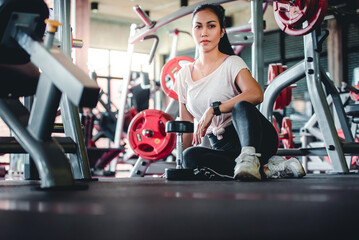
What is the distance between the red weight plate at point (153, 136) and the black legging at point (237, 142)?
1.39 metres

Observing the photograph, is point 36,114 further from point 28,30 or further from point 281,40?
point 281,40

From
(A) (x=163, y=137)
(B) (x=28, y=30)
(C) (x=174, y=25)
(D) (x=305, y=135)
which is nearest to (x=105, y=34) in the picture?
(C) (x=174, y=25)

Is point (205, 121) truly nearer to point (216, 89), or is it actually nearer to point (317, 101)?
point (216, 89)

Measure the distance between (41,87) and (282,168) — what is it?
1181 millimetres

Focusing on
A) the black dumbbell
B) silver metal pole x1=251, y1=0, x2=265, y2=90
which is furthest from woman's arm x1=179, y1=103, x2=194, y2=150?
silver metal pole x1=251, y1=0, x2=265, y2=90

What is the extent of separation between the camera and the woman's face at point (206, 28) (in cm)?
196

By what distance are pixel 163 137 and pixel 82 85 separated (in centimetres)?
246

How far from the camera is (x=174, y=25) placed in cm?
1123

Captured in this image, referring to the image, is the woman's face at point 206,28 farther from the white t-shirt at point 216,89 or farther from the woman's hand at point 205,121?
the woman's hand at point 205,121

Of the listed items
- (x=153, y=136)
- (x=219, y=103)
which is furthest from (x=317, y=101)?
(x=153, y=136)

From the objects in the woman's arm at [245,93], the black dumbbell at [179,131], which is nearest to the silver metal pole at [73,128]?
the black dumbbell at [179,131]

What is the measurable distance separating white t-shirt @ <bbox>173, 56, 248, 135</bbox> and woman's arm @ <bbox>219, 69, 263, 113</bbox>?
0.03 meters

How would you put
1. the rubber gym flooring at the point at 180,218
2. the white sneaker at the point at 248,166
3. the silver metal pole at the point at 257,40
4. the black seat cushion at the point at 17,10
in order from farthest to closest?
the silver metal pole at the point at 257,40, the white sneaker at the point at 248,166, the black seat cushion at the point at 17,10, the rubber gym flooring at the point at 180,218

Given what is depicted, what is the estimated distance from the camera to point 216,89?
191 centimetres
